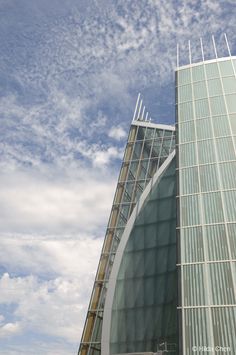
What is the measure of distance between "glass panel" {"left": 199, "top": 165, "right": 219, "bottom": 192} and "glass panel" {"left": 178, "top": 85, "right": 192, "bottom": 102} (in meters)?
11.5

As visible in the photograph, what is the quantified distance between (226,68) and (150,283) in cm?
2898

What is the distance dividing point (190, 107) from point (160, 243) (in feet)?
56.9

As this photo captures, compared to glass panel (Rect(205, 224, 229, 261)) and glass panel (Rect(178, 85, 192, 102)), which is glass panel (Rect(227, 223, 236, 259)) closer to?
glass panel (Rect(205, 224, 229, 261))

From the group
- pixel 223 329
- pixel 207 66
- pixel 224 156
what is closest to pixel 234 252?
pixel 223 329

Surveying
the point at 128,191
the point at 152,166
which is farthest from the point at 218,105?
the point at 128,191

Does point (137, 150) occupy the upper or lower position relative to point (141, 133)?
lower

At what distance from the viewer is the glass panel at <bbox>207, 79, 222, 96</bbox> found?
42.9m

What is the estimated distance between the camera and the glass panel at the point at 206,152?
37.0m

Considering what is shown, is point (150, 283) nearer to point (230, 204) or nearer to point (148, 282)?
point (148, 282)

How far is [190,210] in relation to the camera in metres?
33.9

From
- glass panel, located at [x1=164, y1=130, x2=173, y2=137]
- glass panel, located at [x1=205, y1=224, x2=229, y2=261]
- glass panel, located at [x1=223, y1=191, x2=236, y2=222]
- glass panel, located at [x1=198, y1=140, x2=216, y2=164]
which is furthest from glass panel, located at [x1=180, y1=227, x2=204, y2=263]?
glass panel, located at [x1=164, y1=130, x2=173, y2=137]

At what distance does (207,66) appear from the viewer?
1842 inches

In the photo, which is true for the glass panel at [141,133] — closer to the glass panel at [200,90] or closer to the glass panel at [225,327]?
the glass panel at [200,90]

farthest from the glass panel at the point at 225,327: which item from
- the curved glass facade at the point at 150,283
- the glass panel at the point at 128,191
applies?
the glass panel at the point at 128,191
